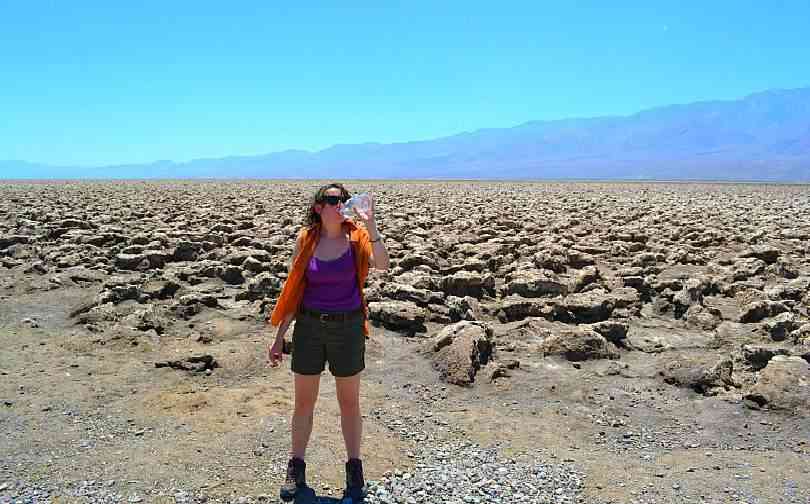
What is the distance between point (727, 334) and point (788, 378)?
5.32 ft

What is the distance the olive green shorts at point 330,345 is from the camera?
3566mm

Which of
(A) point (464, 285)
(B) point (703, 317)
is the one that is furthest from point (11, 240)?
(B) point (703, 317)

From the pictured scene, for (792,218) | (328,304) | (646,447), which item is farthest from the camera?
(792,218)

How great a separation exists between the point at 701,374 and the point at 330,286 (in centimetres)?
338

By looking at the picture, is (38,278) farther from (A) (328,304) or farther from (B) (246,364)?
(A) (328,304)

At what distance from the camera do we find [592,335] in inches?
241

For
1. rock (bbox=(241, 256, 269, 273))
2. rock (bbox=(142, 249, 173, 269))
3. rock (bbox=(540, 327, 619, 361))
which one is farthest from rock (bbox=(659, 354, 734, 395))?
rock (bbox=(142, 249, 173, 269))

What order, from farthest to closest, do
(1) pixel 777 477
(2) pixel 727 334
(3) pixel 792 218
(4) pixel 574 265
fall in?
(3) pixel 792 218 < (4) pixel 574 265 < (2) pixel 727 334 < (1) pixel 777 477

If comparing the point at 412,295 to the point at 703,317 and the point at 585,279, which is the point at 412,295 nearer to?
the point at 585,279

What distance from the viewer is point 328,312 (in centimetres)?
354

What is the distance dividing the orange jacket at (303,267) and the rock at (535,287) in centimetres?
499

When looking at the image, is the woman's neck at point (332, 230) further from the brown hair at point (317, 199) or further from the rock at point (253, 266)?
the rock at point (253, 266)

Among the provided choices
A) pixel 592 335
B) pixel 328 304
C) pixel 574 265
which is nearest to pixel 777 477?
pixel 592 335

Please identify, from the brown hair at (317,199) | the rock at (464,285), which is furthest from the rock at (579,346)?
the brown hair at (317,199)
